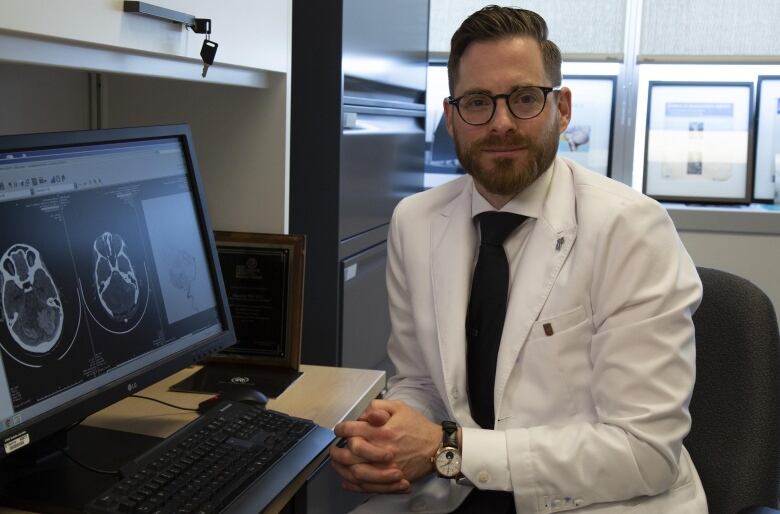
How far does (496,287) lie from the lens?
1490 mm

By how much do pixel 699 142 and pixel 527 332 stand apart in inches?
84.4

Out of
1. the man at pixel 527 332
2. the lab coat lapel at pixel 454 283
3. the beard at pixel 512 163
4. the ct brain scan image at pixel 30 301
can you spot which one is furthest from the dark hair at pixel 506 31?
the ct brain scan image at pixel 30 301

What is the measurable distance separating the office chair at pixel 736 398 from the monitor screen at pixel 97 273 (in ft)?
2.62

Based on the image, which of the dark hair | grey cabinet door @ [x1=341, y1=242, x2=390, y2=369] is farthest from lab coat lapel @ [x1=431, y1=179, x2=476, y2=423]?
grey cabinet door @ [x1=341, y1=242, x2=390, y2=369]

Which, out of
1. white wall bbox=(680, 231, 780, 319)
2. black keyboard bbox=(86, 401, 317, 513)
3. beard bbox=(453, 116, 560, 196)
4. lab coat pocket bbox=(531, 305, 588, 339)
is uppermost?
beard bbox=(453, 116, 560, 196)

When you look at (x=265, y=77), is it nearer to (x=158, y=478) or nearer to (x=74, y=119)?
(x=74, y=119)

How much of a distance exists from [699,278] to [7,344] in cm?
103

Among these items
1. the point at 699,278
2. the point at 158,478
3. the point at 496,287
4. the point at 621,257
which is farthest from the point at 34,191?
the point at 699,278

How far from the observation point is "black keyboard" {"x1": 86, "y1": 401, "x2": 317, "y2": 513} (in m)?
1.05

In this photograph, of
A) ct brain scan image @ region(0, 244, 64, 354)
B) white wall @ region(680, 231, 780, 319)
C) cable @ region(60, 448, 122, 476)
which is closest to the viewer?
ct brain scan image @ region(0, 244, 64, 354)

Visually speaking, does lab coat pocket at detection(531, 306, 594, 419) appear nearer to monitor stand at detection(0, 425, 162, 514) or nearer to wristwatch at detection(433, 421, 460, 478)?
wristwatch at detection(433, 421, 460, 478)

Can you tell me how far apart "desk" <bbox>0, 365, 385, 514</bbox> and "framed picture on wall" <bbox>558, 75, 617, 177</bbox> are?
1.90 meters

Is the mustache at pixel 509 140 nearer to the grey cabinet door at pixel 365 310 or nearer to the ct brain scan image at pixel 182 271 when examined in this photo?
the ct brain scan image at pixel 182 271

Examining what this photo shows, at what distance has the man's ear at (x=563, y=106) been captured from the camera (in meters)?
1.56
